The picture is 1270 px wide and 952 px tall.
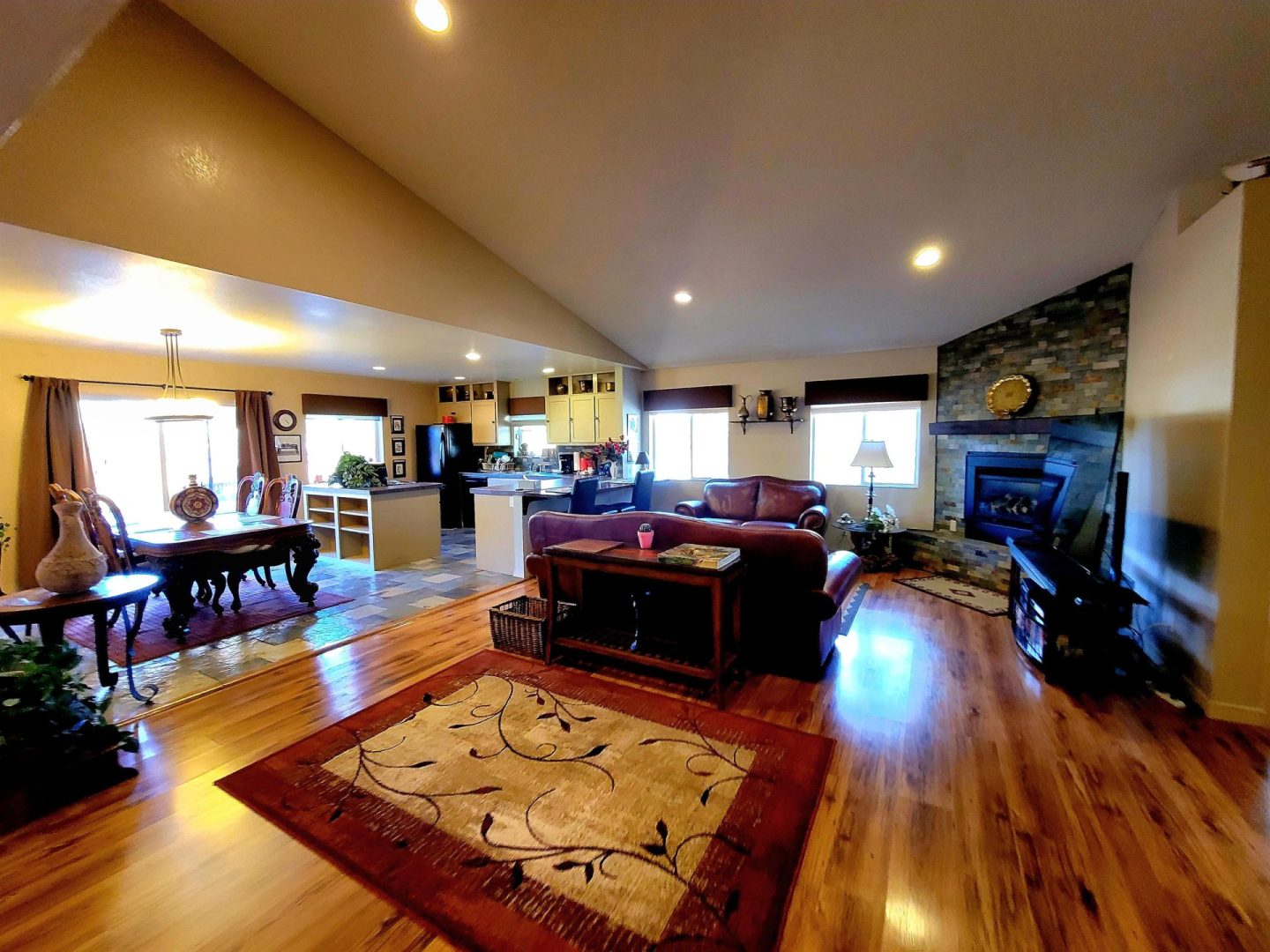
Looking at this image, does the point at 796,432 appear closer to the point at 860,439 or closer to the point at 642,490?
the point at 860,439

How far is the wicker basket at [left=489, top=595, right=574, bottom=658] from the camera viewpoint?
3084 millimetres

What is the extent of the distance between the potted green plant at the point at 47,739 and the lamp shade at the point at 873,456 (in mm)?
5615

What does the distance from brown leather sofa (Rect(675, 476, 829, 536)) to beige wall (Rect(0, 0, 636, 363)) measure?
3748 millimetres

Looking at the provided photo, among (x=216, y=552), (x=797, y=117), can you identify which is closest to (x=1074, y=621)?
(x=797, y=117)

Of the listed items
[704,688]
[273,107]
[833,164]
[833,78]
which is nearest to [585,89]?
[833,78]

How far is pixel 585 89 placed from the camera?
8.75 feet

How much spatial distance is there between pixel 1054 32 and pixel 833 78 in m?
0.87

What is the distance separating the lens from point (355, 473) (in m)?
5.18

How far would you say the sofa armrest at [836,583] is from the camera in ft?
8.77

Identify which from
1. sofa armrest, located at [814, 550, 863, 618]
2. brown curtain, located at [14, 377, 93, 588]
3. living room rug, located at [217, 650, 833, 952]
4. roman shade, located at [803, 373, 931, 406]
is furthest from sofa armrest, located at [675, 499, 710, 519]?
brown curtain, located at [14, 377, 93, 588]

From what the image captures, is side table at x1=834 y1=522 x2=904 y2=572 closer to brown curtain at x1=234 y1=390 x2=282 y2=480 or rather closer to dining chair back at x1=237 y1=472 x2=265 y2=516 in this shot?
dining chair back at x1=237 y1=472 x2=265 y2=516

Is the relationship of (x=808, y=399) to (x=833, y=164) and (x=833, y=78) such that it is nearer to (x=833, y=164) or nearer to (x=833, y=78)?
(x=833, y=164)

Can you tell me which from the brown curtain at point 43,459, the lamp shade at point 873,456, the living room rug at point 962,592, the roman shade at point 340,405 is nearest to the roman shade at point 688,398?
the lamp shade at point 873,456

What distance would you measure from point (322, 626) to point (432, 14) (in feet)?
12.3
